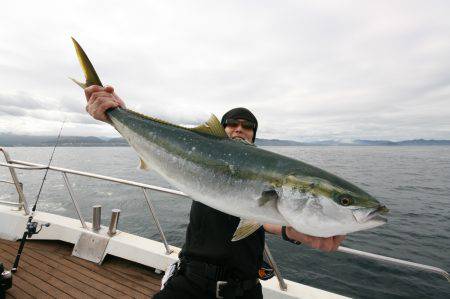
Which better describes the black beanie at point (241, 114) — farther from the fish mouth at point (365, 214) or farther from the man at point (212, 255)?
the fish mouth at point (365, 214)

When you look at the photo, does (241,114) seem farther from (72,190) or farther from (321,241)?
(72,190)

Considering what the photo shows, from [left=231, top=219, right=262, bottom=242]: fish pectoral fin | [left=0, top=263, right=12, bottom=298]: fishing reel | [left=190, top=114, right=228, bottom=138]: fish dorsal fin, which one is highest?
[left=190, top=114, right=228, bottom=138]: fish dorsal fin

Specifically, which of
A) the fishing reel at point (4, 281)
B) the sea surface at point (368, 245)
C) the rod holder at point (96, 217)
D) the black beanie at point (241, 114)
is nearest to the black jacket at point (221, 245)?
the black beanie at point (241, 114)

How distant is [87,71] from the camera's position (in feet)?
11.3

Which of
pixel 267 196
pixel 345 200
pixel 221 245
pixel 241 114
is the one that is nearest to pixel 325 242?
pixel 345 200

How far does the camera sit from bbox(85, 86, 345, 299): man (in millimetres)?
3150

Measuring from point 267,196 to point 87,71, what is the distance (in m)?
2.74

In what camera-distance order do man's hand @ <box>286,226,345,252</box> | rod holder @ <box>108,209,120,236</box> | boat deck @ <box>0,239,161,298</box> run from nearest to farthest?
man's hand @ <box>286,226,345,252</box>
boat deck @ <box>0,239,161,298</box>
rod holder @ <box>108,209,120,236</box>

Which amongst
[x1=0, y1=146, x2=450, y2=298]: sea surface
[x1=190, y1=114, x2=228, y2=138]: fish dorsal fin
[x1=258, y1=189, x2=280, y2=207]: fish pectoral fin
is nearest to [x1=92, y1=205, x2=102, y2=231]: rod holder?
[x1=190, y1=114, x2=228, y2=138]: fish dorsal fin

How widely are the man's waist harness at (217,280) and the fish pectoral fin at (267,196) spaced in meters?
1.23

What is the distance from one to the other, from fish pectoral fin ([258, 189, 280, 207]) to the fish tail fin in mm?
2579

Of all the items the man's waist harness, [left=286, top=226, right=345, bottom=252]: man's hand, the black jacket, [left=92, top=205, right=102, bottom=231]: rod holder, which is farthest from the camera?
[left=92, top=205, right=102, bottom=231]: rod holder

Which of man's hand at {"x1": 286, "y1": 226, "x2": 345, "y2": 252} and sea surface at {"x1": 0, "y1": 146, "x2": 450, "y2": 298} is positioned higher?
man's hand at {"x1": 286, "y1": 226, "x2": 345, "y2": 252}

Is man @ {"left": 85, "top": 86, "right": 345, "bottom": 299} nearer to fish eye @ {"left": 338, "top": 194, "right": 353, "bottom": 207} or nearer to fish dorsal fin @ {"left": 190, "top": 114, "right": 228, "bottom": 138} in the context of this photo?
fish eye @ {"left": 338, "top": 194, "right": 353, "bottom": 207}
